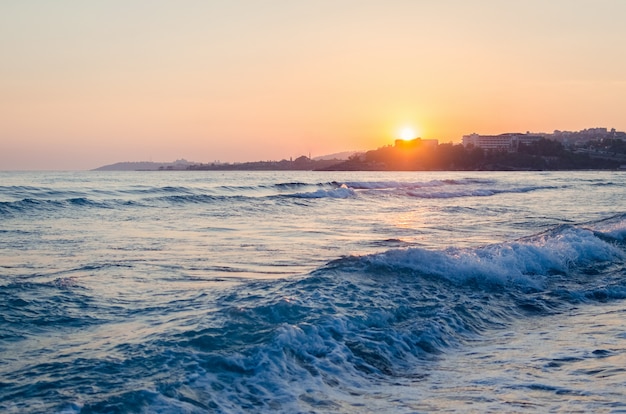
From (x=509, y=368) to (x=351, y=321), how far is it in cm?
179

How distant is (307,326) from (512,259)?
6.07 meters

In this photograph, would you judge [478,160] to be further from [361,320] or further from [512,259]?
[361,320]

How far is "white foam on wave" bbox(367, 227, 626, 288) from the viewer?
10.1 m

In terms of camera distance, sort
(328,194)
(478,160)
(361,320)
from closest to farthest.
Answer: (361,320)
(328,194)
(478,160)

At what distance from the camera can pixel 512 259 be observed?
1126 centimetres

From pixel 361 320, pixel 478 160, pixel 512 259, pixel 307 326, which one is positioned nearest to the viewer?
pixel 307 326

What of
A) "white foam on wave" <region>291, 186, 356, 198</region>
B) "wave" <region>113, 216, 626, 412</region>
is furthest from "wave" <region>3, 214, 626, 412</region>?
"white foam on wave" <region>291, 186, 356, 198</region>

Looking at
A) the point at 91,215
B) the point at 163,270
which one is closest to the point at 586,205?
the point at 91,215

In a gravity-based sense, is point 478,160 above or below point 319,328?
above

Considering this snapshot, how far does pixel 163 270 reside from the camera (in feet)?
33.0

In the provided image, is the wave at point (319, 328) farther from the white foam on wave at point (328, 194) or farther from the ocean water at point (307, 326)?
the white foam on wave at point (328, 194)

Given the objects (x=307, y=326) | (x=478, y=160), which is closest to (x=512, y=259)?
(x=307, y=326)

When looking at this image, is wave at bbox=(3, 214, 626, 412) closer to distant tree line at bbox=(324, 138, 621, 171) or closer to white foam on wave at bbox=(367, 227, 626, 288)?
white foam on wave at bbox=(367, 227, 626, 288)

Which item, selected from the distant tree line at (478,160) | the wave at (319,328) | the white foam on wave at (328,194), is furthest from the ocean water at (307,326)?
the distant tree line at (478,160)
